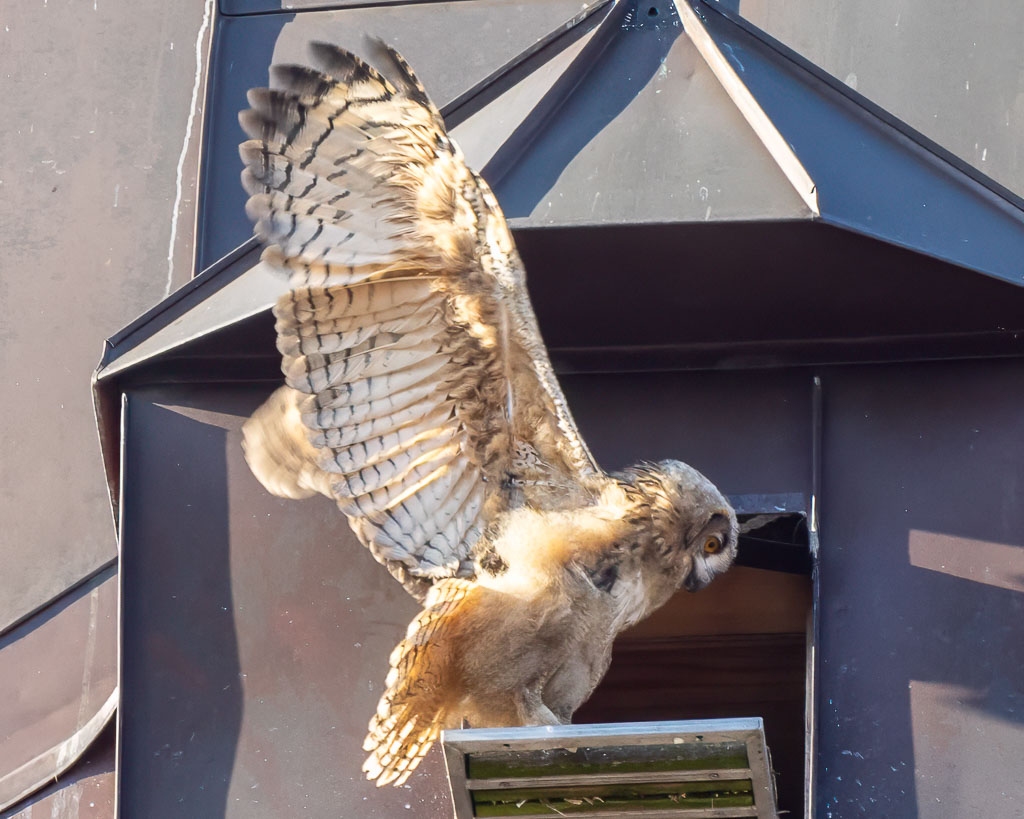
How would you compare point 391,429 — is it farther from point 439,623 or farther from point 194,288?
point 194,288

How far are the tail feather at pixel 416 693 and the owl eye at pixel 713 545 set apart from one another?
0.71m

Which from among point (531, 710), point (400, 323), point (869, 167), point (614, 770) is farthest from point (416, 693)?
point (869, 167)

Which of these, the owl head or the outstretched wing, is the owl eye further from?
the outstretched wing

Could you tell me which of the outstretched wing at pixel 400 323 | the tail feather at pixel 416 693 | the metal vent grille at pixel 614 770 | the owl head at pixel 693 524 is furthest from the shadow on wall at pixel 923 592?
the tail feather at pixel 416 693

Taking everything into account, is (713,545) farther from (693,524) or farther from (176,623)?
(176,623)

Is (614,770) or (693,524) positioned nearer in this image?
(614,770)

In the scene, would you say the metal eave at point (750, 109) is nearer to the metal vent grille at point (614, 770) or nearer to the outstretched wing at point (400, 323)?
the outstretched wing at point (400, 323)

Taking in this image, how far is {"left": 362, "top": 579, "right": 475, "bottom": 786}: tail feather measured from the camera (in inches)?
171

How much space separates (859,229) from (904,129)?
2.02 feet

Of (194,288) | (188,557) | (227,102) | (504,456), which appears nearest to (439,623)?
(504,456)

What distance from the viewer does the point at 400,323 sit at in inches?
173

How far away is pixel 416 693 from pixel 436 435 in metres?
0.72

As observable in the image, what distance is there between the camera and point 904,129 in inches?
204

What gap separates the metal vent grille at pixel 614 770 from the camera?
3883 mm
